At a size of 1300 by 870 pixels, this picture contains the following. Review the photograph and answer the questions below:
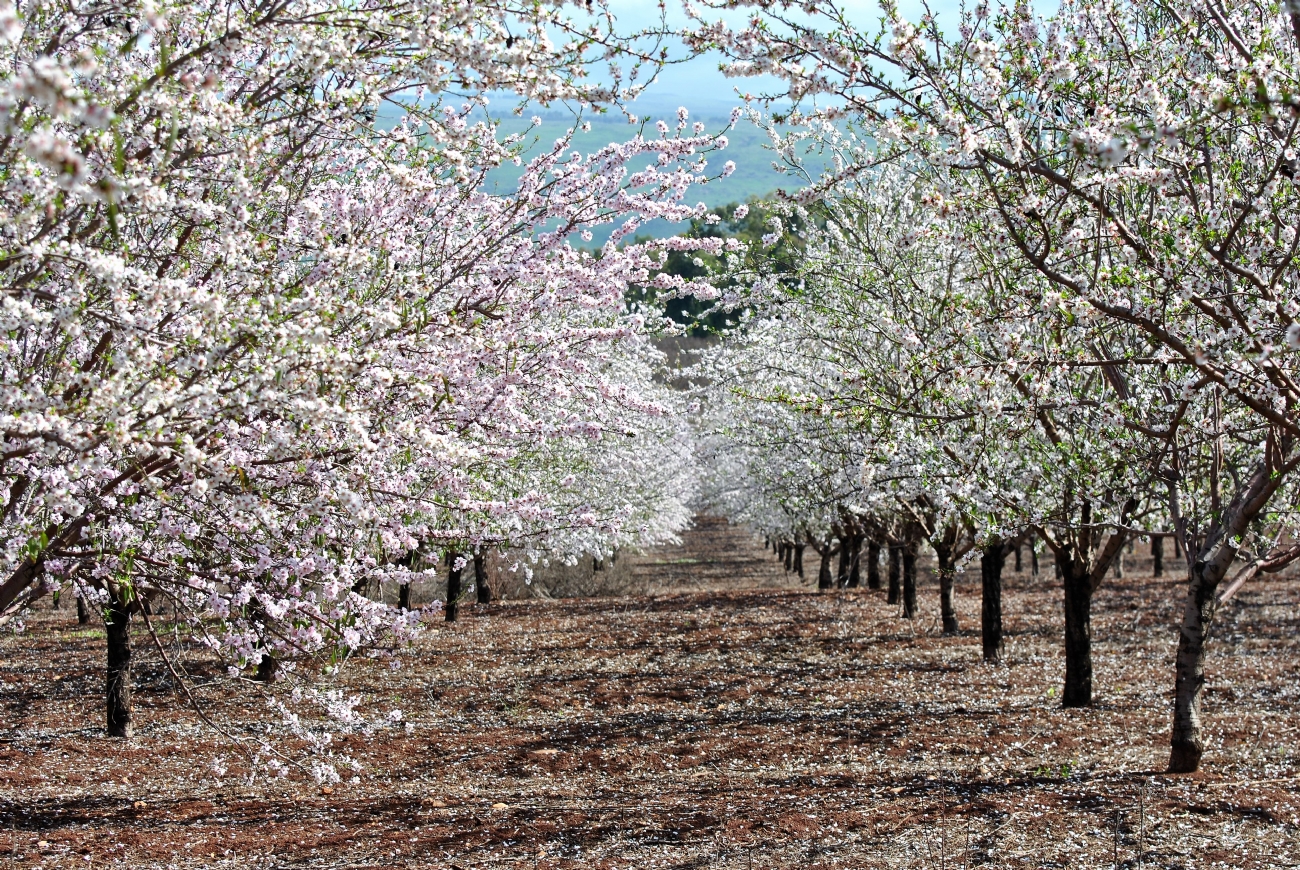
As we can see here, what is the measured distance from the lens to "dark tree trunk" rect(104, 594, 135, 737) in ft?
37.9

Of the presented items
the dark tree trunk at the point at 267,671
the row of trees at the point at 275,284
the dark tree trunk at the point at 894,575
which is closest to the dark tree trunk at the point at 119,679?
the dark tree trunk at the point at 267,671

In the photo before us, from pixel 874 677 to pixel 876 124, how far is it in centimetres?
1183

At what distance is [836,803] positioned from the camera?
8898mm

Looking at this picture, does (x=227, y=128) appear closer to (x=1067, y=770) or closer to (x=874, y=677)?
(x=1067, y=770)

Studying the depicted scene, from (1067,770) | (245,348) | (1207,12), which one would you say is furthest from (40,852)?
(1207,12)

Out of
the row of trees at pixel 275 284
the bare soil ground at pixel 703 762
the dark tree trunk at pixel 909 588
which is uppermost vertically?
the row of trees at pixel 275 284

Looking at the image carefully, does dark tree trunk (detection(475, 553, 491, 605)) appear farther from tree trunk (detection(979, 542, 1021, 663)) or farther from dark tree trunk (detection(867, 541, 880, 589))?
tree trunk (detection(979, 542, 1021, 663))

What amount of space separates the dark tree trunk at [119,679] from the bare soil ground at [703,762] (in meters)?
0.36

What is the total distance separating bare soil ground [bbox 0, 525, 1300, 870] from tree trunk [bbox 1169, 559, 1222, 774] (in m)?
0.25

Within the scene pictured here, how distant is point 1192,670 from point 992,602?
7050 millimetres

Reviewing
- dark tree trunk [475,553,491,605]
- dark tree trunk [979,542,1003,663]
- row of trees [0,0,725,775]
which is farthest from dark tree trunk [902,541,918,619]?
row of trees [0,0,725,775]

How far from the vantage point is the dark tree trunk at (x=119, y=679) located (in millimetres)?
11562

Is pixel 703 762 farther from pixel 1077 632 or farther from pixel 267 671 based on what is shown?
pixel 267 671

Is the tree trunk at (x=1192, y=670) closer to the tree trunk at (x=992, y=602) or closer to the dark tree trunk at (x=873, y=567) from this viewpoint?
the tree trunk at (x=992, y=602)
